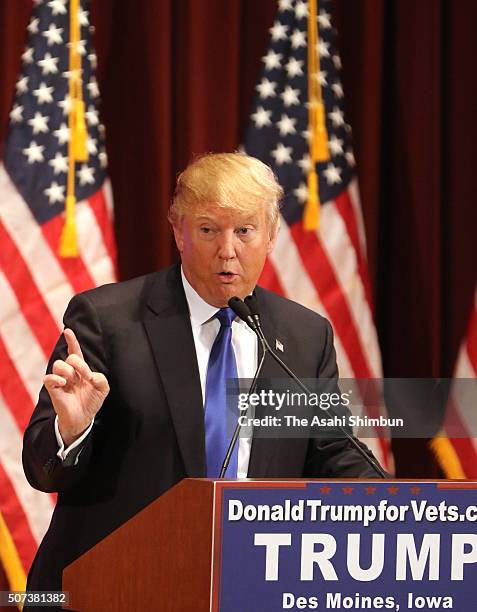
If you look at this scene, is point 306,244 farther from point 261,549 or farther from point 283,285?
point 261,549

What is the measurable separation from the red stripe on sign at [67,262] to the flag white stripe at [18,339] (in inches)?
7.9

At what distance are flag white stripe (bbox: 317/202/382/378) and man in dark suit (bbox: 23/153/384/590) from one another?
4.52ft

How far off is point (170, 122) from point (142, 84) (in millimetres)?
173

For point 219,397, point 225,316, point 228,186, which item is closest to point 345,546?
point 219,397

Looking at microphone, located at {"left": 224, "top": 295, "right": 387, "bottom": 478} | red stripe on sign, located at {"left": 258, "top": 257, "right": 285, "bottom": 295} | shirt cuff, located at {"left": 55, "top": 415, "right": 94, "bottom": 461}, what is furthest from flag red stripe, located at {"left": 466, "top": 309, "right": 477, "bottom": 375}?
shirt cuff, located at {"left": 55, "top": 415, "right": 94, "bottom": 461}

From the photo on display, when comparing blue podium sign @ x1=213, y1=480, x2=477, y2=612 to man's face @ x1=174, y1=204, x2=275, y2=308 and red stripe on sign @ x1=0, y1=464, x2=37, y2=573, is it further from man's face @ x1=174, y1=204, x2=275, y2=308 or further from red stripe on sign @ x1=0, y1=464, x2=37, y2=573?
red stripe on sign @ x1=0, y1=464, x2=37, y2=573

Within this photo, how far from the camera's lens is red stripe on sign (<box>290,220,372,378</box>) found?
395cm

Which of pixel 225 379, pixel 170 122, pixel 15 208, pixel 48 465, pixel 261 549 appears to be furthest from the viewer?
pixel 170 122

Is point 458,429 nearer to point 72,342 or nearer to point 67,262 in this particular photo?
point 72,342

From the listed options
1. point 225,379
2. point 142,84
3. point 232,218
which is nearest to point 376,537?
point 225,379

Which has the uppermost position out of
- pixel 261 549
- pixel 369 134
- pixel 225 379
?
pixel 369 134

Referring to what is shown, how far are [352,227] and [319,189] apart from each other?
19 centimetres

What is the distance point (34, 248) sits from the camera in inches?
143

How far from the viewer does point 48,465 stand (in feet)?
7.23
